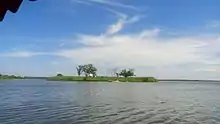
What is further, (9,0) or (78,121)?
(78,121)

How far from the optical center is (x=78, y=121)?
32.9m

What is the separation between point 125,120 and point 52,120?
7250mm

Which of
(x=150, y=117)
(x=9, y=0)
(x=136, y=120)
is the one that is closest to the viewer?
(x=9, y=0)

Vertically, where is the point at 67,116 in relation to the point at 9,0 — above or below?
below

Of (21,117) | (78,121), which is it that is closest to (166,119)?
(78,121)

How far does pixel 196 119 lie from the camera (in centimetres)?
3606

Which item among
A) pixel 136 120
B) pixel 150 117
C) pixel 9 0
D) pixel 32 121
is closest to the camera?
pixel 9 0

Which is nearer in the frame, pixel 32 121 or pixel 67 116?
pixel 32 121

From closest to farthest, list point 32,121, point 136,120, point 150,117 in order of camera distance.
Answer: point 32,121 < point 136,120 < point 150,117

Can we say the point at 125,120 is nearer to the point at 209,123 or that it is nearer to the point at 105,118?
the point at 105,118

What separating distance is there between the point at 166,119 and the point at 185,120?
76.8 inches

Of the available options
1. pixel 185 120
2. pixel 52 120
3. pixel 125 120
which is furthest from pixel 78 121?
pixel 185 120

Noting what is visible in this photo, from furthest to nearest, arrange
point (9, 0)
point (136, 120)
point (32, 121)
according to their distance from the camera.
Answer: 1. point (136, 120)
2. point (32, 121)
3. point (9, 0)

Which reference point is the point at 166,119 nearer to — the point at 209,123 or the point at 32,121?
the point at 209,123
